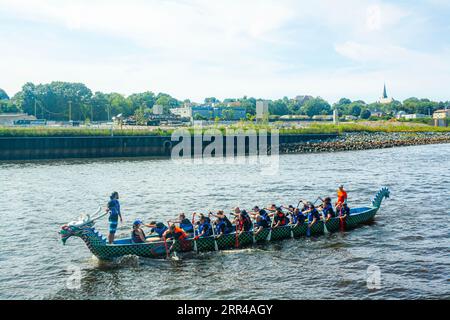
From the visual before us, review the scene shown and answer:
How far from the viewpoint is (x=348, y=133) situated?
107 meters

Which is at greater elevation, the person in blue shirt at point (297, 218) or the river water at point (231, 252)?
the person in blue shirt at point (297, 218)

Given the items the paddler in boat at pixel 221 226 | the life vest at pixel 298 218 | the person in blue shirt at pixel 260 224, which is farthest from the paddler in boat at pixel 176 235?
the life vest at pixel 298 218

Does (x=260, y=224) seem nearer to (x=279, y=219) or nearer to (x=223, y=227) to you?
(x=279, y=219)

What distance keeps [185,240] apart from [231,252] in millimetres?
2411

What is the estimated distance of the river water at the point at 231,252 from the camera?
61.8 ft

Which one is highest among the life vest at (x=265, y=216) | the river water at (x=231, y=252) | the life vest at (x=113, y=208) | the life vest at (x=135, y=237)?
the life vest at (x=113, y=208)

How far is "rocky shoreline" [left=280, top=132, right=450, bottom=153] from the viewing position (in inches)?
3411

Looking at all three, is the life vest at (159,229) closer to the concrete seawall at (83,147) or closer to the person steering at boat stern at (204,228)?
the person steering at boat stern at (204,228)

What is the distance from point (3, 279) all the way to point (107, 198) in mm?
19252

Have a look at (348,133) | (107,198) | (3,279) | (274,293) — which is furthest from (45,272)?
(348,133)

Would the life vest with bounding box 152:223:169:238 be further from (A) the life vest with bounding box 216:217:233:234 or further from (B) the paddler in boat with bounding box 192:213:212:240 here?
(A) the life vest with bounding box 216:217:233:234

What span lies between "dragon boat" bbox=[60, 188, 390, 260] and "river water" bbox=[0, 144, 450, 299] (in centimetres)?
52

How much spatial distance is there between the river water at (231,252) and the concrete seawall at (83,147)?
18.5 metres

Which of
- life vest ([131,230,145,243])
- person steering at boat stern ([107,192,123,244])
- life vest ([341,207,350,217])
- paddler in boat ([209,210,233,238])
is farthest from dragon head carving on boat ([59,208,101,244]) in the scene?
life vest ([341,207,350,217])
